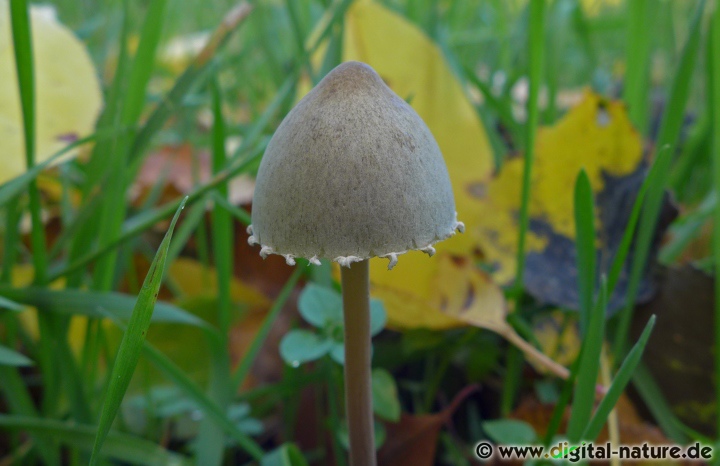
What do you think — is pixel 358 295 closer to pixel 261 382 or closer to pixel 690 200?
pixel 261 382

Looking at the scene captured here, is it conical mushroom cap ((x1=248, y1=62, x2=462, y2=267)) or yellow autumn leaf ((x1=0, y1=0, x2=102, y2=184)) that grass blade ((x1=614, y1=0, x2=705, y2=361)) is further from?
yellow autumn leaf ((x1=0, y1=0, x2=102, y2=184))

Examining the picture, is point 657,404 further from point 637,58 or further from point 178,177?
point 178,177

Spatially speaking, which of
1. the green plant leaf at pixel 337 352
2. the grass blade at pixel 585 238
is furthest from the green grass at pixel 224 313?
the green plant leaf at pixel 337 352

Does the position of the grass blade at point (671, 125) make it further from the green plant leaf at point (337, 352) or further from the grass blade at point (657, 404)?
the green plant leaf at point (337, 352)

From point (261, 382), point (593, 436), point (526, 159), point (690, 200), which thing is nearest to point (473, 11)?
point (690, 200)

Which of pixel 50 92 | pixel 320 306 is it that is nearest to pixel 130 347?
pixel 320 306

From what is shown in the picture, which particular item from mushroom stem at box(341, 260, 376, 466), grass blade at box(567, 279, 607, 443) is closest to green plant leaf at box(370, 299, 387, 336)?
mushroom stem at box(341, 260, 376, 466)
